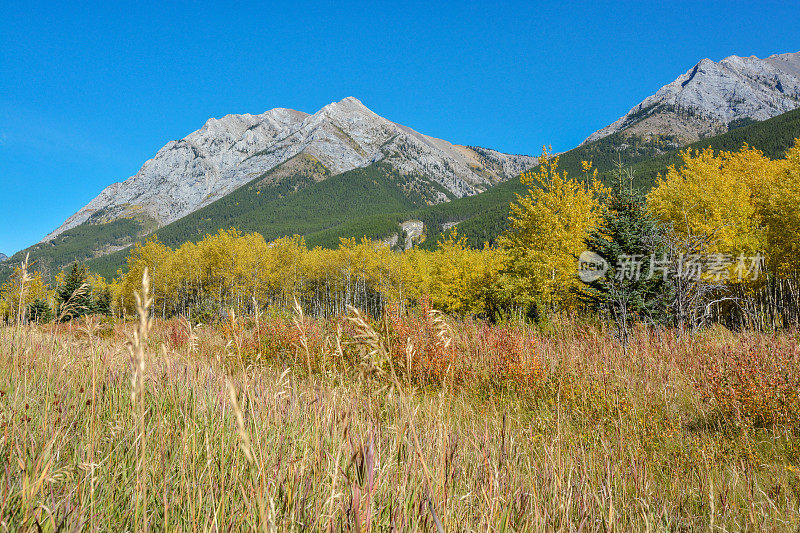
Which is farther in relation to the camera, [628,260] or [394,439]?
[628,260]

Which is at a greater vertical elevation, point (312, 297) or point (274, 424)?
point (274, 424)

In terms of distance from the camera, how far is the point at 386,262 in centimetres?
5481

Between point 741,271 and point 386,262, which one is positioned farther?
point 386,262

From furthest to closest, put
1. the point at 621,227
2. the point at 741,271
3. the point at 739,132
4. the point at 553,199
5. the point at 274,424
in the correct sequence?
1. the point at 739,132
2. the point at 741,271
3. the point at 553,199
4. the point at 621,227
5. the point at 274,424

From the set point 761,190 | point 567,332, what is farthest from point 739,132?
point 567,332

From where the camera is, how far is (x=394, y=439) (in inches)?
84.1

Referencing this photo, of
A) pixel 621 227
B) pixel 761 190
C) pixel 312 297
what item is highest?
pixel 761 190

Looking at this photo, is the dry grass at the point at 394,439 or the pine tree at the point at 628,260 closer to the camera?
the dry grass at the point at 394,439

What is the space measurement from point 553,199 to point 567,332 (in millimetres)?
10156

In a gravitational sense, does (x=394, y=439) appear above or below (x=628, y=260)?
below

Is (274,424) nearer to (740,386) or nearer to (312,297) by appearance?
(740,386)

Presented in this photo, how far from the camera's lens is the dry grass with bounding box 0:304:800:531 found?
4.23 feet

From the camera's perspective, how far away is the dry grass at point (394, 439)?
50.7 inches

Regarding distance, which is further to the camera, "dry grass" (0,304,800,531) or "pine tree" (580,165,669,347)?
"pine tree" (580,165,669,347)
